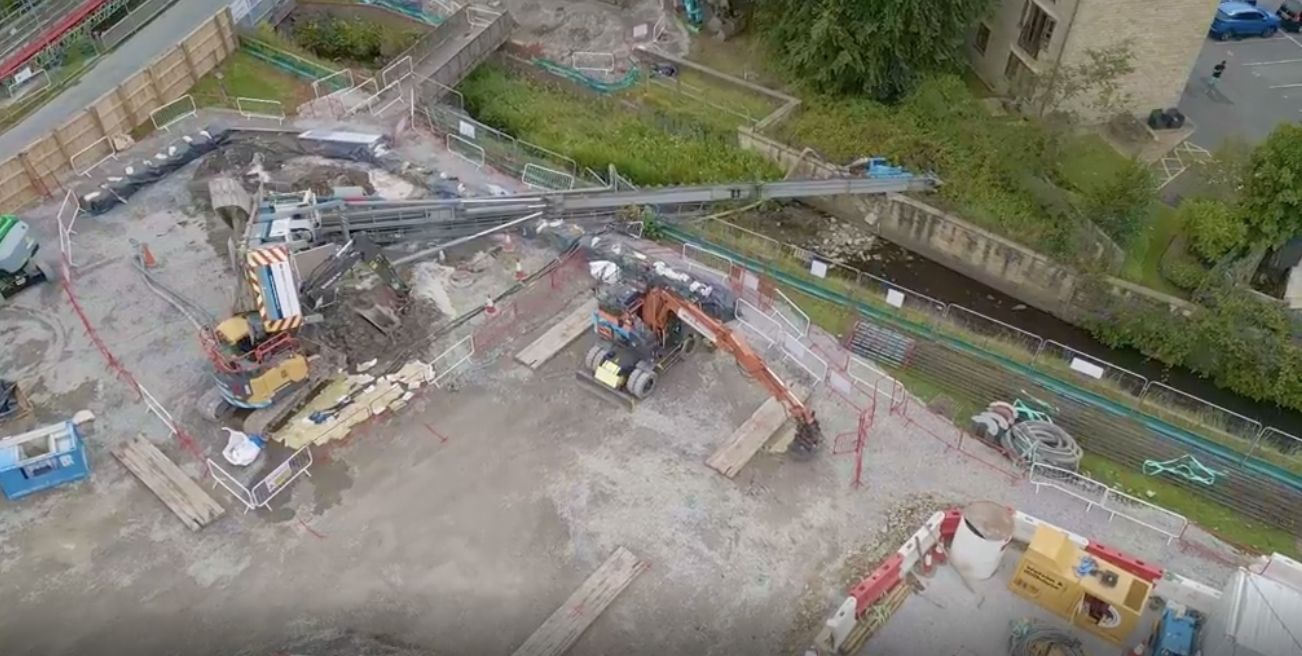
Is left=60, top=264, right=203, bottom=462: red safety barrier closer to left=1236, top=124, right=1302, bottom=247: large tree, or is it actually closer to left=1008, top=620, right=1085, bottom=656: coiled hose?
left=1008, top=620, right=1085, bottom=656: coiled hose

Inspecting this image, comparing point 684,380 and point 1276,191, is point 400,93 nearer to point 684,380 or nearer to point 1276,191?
point 684,380

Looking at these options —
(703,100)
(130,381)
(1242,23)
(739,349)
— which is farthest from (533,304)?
(1242,23)

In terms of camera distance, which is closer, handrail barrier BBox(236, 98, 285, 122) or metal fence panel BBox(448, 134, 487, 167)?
metal fence panel BBox(448, 134, 487, 167)

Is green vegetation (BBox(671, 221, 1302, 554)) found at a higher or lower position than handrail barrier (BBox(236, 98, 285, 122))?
lower

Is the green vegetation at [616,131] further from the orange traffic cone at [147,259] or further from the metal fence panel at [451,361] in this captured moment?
the orange traffic cone at [147,259]

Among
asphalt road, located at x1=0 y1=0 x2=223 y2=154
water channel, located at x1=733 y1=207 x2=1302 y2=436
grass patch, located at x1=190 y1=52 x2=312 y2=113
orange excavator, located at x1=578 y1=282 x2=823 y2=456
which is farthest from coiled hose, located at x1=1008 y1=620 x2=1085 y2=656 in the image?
asphalt road, located at x1=0 y1=0 x2=223 y2=154

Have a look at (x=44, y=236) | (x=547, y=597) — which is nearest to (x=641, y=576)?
(x=547, y=597)
